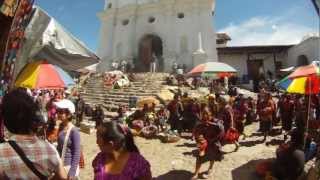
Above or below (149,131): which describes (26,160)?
above

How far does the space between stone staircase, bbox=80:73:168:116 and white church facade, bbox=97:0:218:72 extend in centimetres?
778

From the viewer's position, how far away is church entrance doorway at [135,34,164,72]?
120ft

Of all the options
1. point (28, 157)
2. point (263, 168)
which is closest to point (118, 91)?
point (263, 168)

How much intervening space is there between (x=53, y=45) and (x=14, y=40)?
2.96ft

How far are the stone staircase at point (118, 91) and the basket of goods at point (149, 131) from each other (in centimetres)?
578

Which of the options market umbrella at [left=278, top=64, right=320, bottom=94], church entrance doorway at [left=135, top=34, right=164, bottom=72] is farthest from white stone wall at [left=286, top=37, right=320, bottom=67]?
market umbrella at [left=278, top=64, right=320, bottom=94]

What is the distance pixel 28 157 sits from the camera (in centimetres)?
276

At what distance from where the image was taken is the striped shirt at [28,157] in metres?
2.72

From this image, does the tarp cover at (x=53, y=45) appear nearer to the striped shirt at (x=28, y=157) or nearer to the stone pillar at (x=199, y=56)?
the striped shirt at (x=28, y=157)

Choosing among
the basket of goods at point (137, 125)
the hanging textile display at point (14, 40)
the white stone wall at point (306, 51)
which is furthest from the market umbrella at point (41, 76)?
the white stone wall at point (306, 51)

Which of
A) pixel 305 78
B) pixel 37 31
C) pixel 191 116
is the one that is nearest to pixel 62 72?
pixel 37 31

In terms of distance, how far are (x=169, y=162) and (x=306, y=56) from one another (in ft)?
72.8

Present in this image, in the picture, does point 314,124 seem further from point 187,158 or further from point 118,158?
point 118,158

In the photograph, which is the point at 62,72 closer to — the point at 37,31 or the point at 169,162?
the point at 37,31
